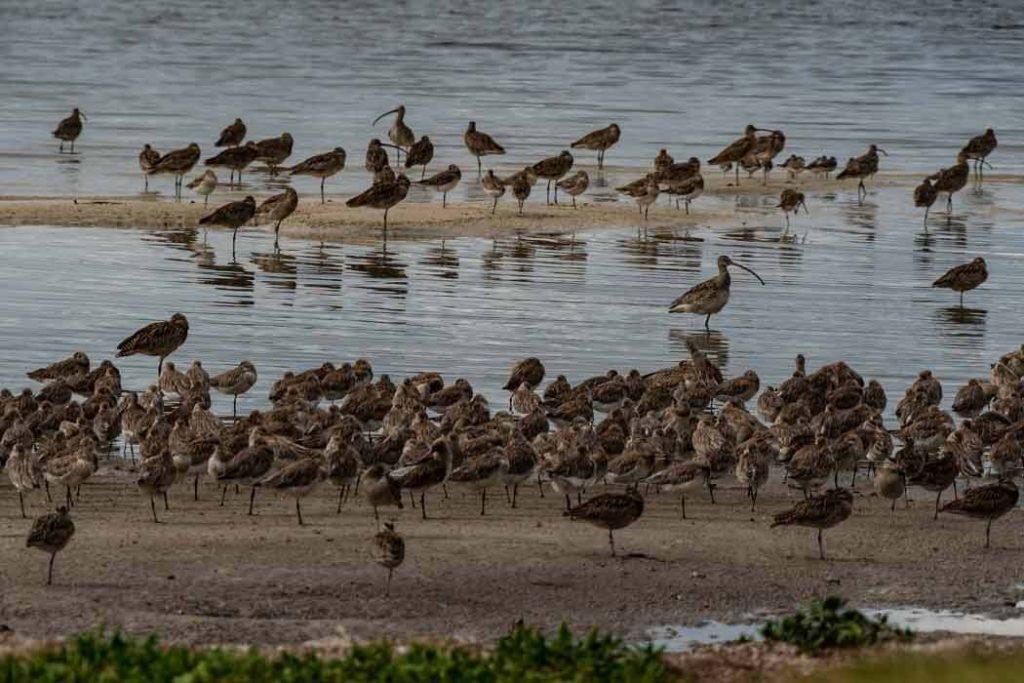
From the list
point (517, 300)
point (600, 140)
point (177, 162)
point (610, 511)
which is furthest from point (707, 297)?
point (600, 140)

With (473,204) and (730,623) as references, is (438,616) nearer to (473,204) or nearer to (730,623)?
(730,623)

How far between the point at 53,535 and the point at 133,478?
3.25m

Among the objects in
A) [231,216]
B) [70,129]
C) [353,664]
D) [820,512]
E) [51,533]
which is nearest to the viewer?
[353,664]

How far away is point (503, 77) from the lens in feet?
190

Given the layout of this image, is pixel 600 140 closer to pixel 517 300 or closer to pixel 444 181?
pixel 444 181

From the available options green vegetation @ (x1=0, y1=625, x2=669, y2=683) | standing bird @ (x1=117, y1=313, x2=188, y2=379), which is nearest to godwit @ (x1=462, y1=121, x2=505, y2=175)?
standing bird @ (x1=117, y1=313, x2=188, y2=379)

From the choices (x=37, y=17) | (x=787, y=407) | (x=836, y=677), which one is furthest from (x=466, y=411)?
(x=37, y=17)

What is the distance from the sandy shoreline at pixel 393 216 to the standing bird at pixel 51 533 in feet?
53.2

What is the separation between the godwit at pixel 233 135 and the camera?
38719mm

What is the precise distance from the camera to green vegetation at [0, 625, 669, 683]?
10828 mm

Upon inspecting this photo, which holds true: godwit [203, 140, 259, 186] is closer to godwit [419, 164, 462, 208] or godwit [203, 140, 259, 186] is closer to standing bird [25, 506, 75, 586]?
godwit [419, 164, 462, 208]

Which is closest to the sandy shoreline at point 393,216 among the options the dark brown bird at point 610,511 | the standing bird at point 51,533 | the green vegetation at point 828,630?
the dark brown bird at point 610,511

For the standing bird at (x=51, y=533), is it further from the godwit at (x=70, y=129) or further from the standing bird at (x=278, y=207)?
the godwit at (x=70, y=129)

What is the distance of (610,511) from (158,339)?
7651mm
